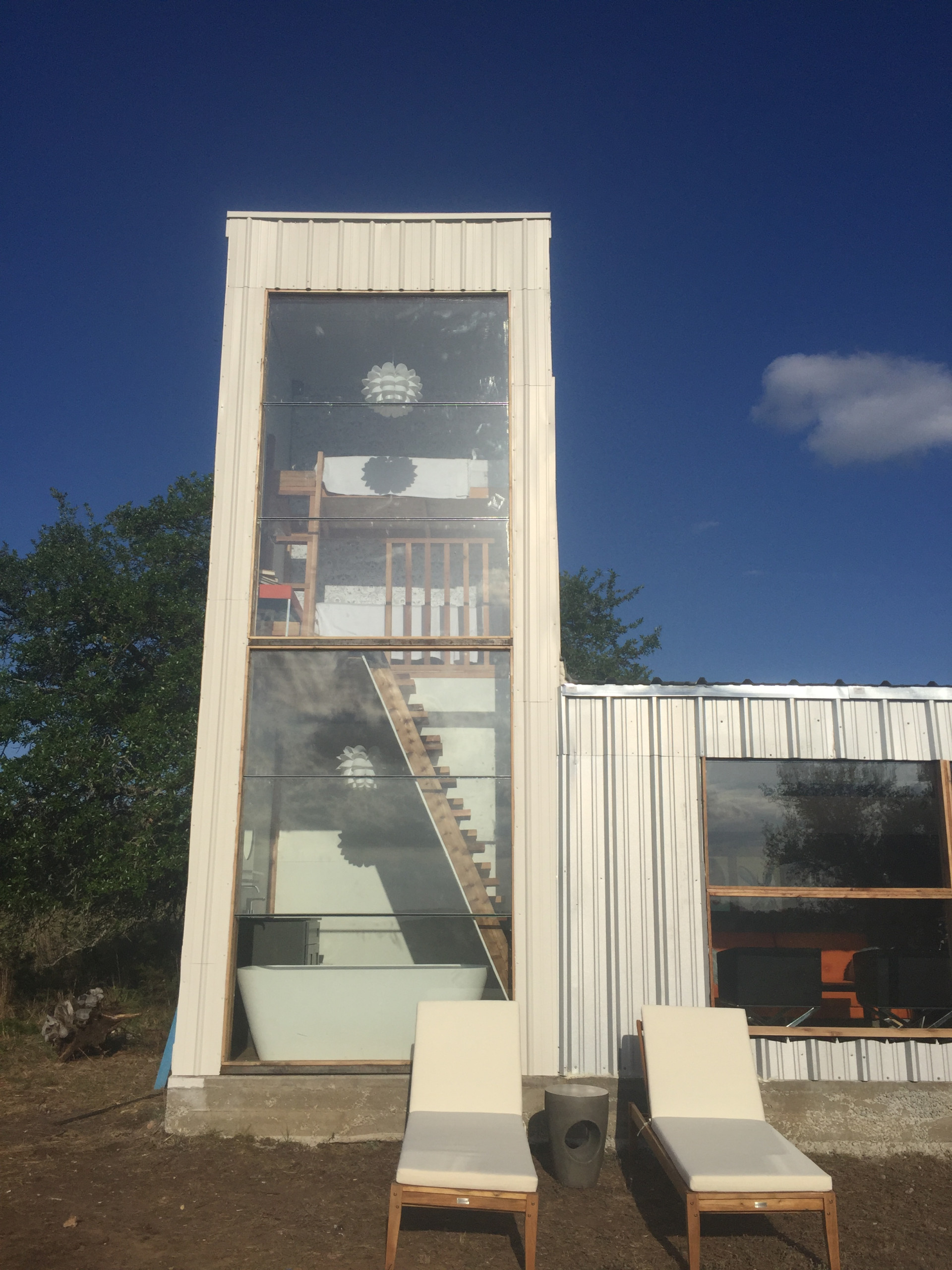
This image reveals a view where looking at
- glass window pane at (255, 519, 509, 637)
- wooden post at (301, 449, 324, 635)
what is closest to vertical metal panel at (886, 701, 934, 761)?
glass window pane at (255, 519, 509, 637)

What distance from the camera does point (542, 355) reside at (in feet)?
23.9

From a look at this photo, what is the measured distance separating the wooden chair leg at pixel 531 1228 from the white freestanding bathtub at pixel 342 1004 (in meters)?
2.09

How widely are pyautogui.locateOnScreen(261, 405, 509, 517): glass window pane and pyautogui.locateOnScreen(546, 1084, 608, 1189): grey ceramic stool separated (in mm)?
4160

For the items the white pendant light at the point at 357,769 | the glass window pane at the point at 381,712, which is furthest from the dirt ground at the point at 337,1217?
the glass window pane at the point at 381,712

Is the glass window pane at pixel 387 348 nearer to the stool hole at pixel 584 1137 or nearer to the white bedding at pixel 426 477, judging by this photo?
the white bedding at pixel 426 477

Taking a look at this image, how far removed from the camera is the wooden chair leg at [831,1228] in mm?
4105

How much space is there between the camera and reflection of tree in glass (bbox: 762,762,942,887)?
6582 mm

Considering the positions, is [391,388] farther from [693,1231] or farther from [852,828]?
[693,1231]

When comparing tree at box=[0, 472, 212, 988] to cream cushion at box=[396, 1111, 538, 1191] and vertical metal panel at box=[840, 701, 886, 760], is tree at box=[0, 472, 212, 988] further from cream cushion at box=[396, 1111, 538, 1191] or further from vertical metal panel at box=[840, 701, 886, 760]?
vertical metal panel at box=[840, 701, 886, 760]

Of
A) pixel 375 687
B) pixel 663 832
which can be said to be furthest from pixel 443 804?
pixel 663 832

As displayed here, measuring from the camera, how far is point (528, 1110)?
19.3 feet

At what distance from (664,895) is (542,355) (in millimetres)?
4362

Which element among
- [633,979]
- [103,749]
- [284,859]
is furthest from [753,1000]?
[103,749]

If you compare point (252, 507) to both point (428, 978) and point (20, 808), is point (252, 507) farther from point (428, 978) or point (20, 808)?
point (20, 808)
